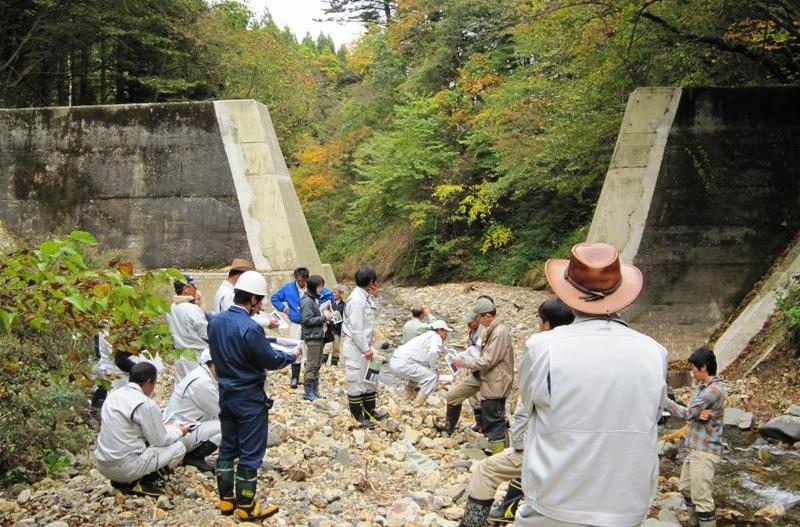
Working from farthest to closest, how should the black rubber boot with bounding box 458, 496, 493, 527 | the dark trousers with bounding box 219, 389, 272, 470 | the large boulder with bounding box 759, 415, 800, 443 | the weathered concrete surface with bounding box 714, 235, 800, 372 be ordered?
the weathered concrete surface with bounding box 714, 235, 800, 372
the large boulder with bounding box 759, 415, 800, 443
the dark trousers with bounding box 219, 389, 272, 470
the black rubber boot with bounding box 458, 496, 493, 527

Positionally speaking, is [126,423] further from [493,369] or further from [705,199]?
[705,199]

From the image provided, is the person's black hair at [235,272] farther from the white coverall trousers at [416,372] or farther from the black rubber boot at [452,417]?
the black rubber boot at [452,417]

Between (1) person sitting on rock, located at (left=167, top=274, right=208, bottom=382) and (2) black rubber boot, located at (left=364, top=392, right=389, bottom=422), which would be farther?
(2) black rubber boot, located at (left=364, top=392, right=389, bottom=422)

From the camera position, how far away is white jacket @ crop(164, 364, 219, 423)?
19.9 ft

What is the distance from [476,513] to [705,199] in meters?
8.90

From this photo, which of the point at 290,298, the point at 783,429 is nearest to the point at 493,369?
the point at 783,429

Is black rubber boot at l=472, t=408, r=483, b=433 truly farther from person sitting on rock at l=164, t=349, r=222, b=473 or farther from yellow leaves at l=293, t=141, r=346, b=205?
yellow leaves at l=293, t=141, r=346, b=205

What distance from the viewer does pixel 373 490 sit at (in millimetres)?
6305

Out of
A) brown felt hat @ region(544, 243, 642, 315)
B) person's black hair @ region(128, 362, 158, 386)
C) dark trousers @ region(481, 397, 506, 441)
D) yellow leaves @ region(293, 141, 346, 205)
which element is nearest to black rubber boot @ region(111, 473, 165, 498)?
person's black hair @ region(128, 362, 158, 386)

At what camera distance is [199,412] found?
243 inches

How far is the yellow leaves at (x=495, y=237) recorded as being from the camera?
26469 millimetres

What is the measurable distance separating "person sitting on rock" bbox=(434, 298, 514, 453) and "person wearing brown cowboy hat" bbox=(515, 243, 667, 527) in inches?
169

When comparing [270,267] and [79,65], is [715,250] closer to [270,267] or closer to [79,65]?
[270,267]

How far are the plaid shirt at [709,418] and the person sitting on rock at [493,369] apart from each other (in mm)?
1856
